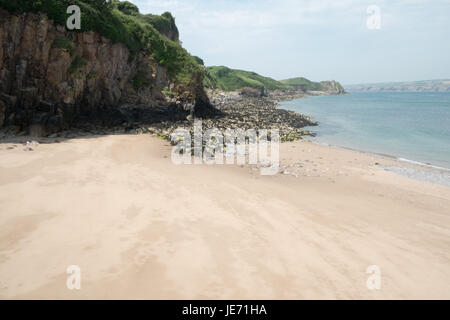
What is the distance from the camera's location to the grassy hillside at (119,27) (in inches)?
681

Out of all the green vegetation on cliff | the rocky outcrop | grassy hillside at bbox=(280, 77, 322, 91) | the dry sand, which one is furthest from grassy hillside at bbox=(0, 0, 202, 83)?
grassy hillside at bbox=(280, 77, 322, 91)

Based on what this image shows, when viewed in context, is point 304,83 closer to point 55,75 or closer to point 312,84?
point 312,84

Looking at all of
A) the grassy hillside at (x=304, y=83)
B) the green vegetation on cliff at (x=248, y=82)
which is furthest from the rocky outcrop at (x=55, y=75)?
the grassy hillside at (x=304, y=83)

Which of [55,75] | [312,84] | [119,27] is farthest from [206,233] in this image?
[312,84]

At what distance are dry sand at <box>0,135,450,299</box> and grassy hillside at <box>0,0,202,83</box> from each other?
10665 millimetres

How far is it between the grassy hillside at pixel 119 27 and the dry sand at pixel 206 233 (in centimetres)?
1066

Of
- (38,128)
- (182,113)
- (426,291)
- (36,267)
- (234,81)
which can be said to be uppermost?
(234,81)

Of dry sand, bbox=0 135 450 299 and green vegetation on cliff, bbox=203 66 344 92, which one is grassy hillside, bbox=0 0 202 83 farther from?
green vegetation on cliff, bbox=203 66 344 92

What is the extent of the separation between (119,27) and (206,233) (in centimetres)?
2312

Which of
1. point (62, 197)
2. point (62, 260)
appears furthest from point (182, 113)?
point (62, 260)
